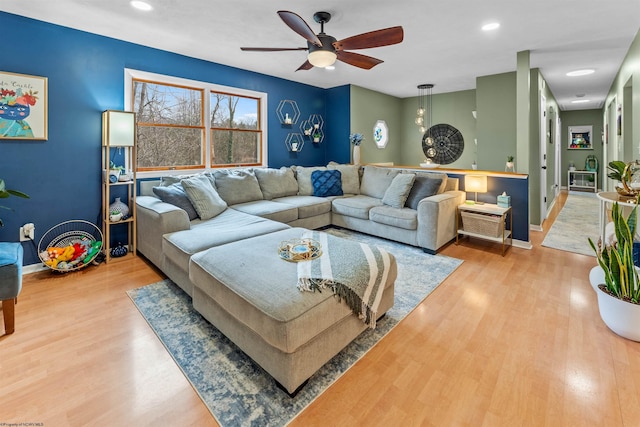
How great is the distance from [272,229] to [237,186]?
136 centimetres

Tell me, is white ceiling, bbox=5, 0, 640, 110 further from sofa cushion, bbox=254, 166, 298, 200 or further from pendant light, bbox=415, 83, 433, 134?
pendant light, bbox=415, 83, 433, 134

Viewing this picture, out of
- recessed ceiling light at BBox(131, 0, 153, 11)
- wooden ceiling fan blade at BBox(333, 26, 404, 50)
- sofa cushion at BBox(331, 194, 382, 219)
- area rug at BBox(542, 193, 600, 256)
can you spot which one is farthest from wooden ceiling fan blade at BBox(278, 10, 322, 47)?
area rug at BBox(542, 193, 600, 256)

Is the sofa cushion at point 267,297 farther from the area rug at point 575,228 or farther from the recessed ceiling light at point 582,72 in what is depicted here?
the recessed ceiling light at point 582,72

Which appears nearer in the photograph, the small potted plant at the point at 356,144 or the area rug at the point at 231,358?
the area rug at the point at 231,358

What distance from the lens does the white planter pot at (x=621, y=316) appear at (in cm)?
194

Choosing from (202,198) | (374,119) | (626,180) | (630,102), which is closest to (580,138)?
(630,102)

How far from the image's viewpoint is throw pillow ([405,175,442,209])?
3.99 meters

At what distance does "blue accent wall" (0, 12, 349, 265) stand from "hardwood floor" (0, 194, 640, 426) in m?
1.00

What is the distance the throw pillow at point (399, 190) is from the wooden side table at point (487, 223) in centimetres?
70

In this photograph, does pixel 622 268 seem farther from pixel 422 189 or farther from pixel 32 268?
pixel 32 268

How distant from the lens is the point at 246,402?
1516mm

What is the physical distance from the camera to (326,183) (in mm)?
4828

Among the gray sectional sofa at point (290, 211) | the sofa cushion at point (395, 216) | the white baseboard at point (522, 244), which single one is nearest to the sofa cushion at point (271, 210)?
the gray sectional sofa at point (290, 211)

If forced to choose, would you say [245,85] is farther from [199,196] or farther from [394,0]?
[394,0]
